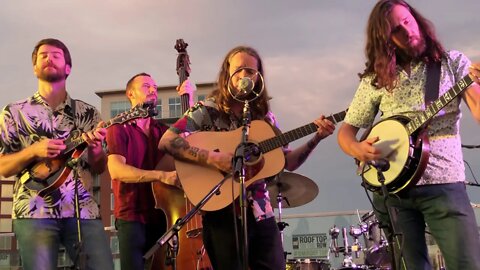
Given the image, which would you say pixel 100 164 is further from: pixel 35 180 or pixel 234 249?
pixel 234 249

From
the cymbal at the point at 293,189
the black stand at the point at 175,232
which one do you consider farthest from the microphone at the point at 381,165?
the cymbal at the point at 293,189

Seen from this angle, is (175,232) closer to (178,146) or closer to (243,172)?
(243,172)

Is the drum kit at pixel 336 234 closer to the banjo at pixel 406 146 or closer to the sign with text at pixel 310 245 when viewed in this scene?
the sign with text at pixel 310 245

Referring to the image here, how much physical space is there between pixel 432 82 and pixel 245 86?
1.14 meters

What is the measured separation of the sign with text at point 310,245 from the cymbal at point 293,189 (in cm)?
147

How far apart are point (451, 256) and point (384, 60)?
1.17 meters

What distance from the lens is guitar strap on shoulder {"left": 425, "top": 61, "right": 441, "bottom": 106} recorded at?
2943 millimetres

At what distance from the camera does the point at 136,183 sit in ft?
15.4

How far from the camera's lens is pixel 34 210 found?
3562 millimetres

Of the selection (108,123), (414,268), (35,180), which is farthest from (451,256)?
(35,180)

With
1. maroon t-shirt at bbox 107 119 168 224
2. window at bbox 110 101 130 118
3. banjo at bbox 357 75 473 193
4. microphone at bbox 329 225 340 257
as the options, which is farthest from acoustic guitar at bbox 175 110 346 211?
window at bbox 110 101 130 118

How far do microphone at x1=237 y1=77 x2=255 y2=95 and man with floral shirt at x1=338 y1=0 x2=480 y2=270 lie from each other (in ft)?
2.13

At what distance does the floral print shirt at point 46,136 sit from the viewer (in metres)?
3.61

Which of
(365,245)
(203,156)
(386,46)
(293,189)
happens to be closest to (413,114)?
(386,46)
